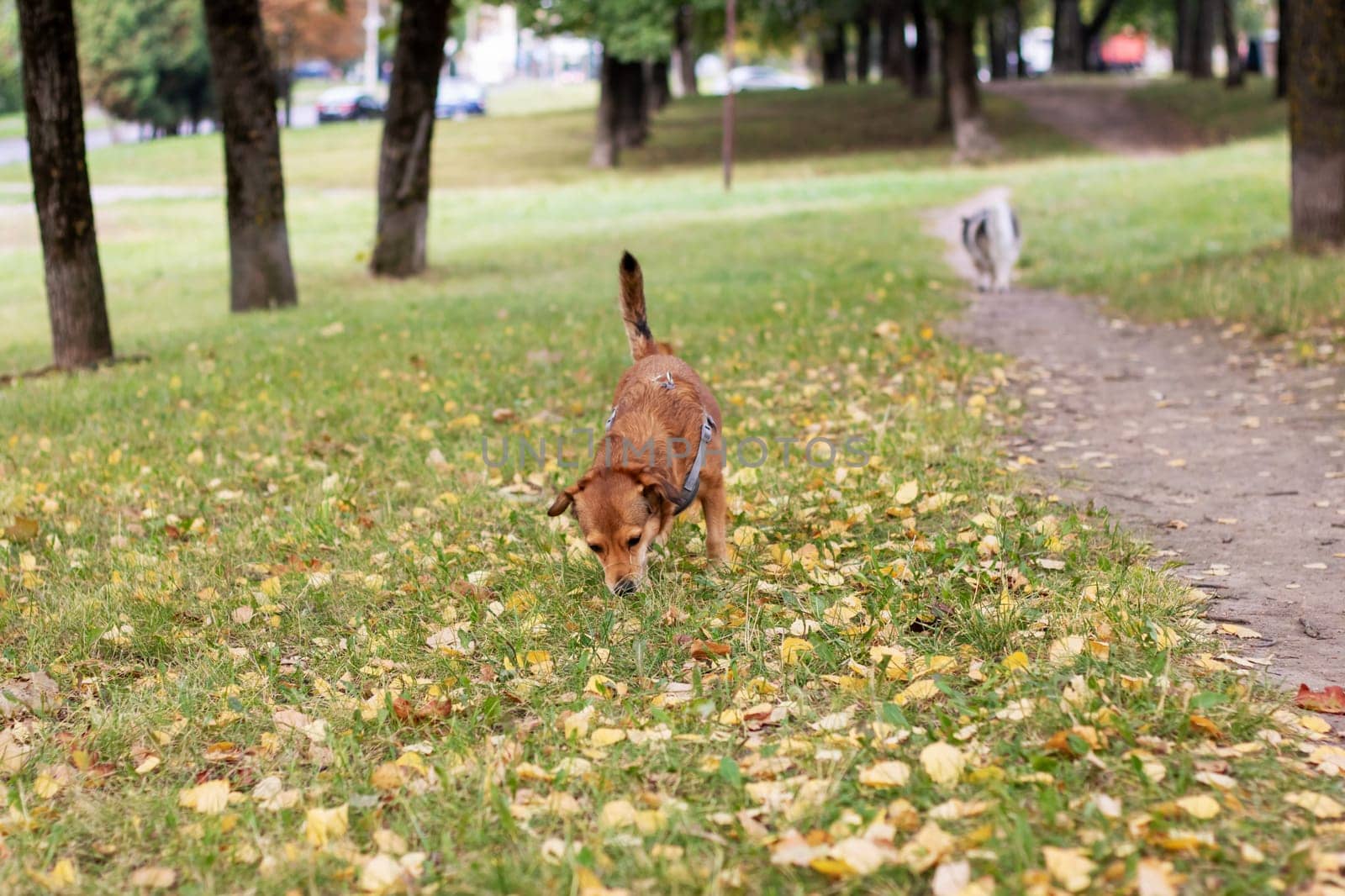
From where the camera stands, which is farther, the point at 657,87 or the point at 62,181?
the point at 657,87

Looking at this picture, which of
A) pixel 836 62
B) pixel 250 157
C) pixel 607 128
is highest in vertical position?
pixel 836 62

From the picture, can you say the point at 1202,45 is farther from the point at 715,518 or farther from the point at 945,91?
the point at 715,518

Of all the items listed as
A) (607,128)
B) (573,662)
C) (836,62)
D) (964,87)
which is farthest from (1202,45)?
(573,662)

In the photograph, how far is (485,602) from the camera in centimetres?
517

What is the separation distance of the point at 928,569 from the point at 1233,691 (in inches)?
60.3

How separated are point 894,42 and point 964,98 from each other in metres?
21.2

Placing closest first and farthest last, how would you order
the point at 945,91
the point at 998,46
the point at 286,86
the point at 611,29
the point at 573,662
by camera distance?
the point at 573,662
the point at 611,29
the point at 945,91
the point at 286,86
the point at 998,46

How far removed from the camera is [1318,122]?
12.4 m

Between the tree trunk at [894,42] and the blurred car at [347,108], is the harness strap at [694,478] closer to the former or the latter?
the tree trunk at [894,42]

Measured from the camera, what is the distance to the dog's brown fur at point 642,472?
4.83 meters

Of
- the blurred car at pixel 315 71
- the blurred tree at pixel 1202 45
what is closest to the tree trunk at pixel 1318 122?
the blurred tree at pixel 1202 45

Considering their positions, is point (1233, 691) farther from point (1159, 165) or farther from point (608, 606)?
point (1159, 165)

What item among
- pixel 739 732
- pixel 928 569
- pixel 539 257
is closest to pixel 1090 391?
pixel 928 569

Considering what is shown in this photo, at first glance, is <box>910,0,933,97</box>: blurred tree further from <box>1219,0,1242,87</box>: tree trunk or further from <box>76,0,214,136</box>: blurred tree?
<box>76,0,214,136</box>: blurred tree
